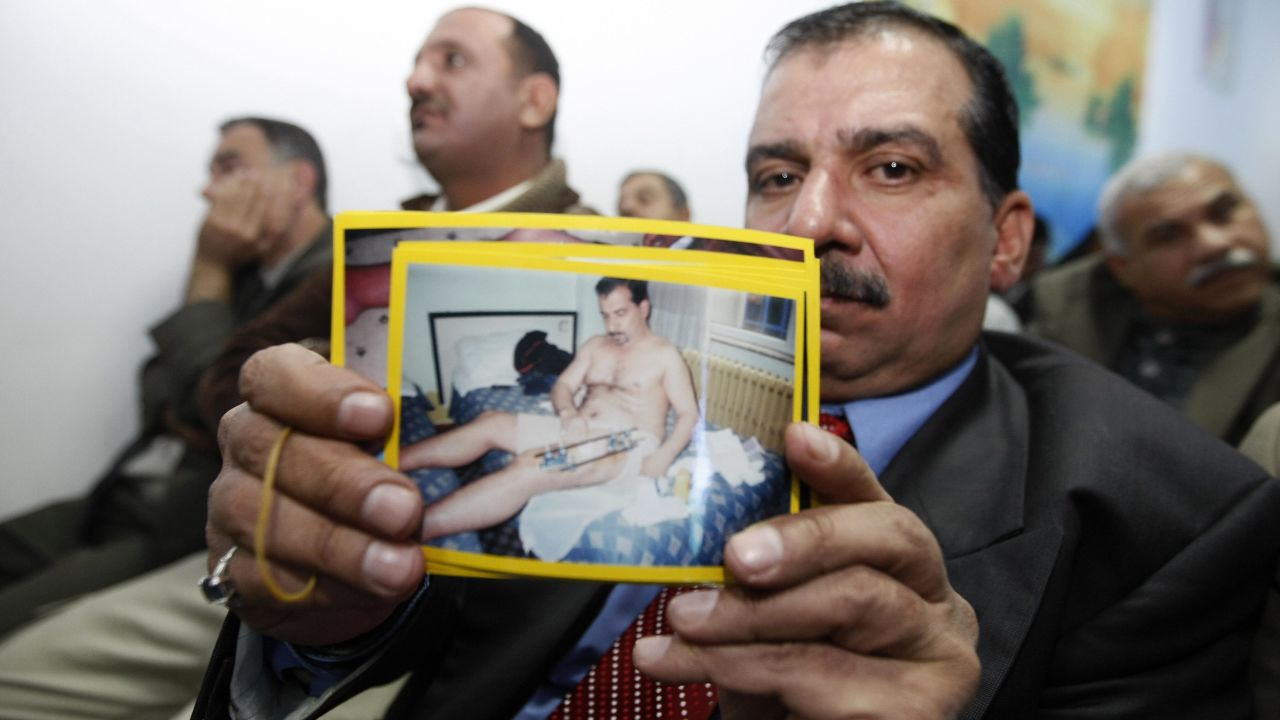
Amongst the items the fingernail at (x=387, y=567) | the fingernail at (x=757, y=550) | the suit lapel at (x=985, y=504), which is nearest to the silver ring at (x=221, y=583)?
the fingernail at (x=387, y=567)

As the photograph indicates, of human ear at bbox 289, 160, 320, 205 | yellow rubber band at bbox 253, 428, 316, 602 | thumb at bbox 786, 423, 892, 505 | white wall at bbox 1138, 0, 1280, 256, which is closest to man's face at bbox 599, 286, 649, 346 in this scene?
thumb at bbox 786, 423, 892, 505

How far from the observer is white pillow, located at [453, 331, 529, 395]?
1.58 ft

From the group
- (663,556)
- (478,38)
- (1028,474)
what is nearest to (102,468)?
(478,38)

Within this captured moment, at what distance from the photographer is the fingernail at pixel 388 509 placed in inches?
18.0

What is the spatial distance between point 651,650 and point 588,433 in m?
0.15

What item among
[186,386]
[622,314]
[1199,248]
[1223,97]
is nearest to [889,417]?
[622,314]

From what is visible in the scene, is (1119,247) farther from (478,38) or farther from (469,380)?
(469,380)

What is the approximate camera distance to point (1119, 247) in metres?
1.99

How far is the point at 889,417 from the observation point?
921 millimetres

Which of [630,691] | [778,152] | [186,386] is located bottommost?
[630,691]

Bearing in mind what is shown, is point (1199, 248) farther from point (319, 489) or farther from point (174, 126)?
point (174, 126)

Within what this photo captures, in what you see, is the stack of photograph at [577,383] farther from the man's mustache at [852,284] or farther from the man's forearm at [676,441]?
the man's mustache at [852,284]

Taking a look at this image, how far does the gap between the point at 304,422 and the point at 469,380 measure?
0.11 m

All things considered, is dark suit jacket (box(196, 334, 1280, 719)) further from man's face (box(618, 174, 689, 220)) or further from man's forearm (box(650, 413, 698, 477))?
man's face (box(618, 174, 689, 220))
